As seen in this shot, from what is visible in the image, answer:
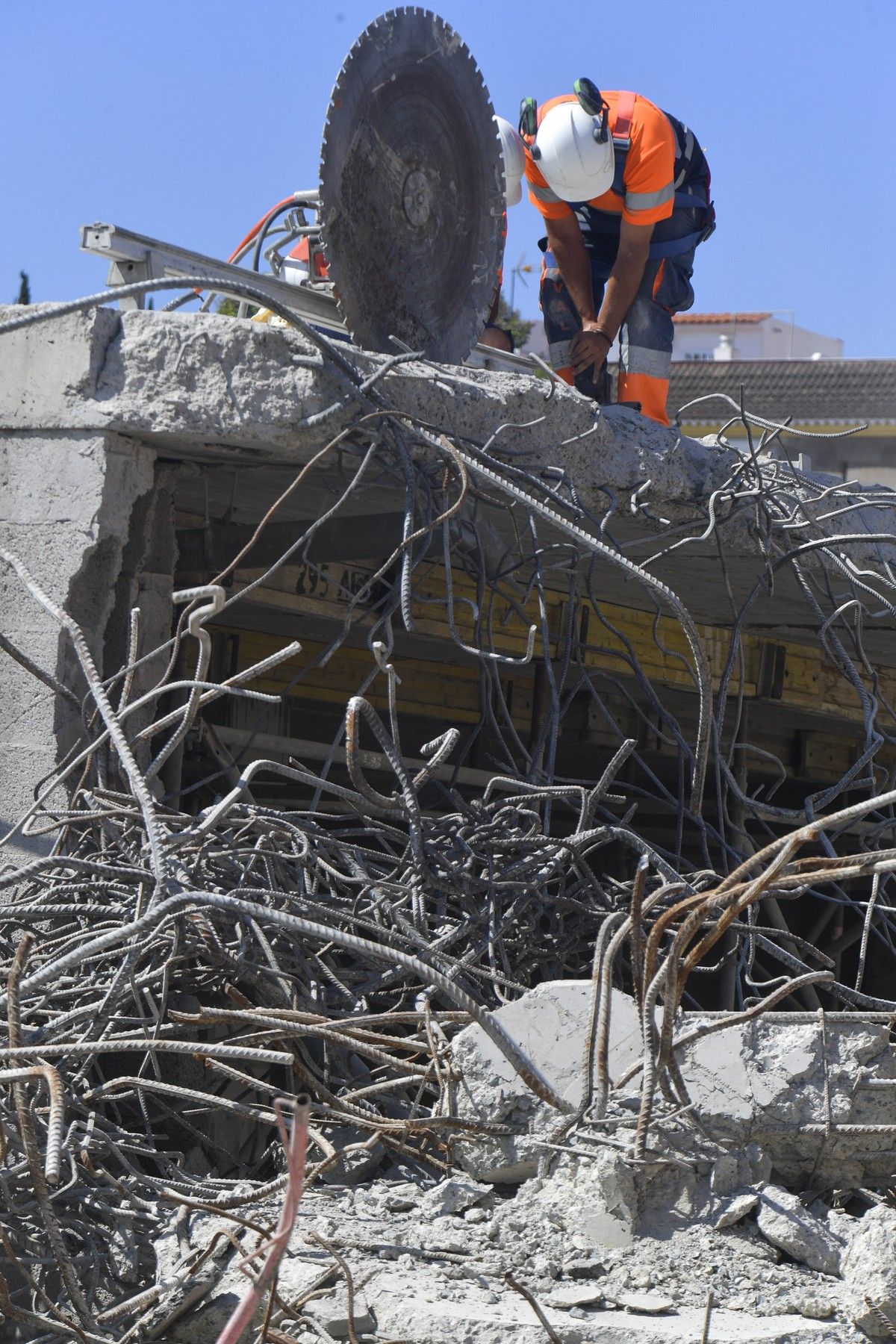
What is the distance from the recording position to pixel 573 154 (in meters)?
5.80

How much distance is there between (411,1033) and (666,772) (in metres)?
5.84

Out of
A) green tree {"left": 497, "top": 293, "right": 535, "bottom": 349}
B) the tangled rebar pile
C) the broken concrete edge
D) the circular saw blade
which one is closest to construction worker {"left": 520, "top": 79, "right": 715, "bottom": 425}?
the circular saw blade

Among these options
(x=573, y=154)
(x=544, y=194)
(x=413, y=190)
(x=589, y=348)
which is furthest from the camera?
(x=544, y=194)

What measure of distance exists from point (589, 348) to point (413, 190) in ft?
3.79

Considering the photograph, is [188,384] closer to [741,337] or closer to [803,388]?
[803,388]

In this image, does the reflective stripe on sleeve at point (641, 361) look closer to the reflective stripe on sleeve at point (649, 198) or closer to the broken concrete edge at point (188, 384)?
the reflective stripe on sleeve at point (649, 198)

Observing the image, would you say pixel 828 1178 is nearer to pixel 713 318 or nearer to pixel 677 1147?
pixel 677 1147

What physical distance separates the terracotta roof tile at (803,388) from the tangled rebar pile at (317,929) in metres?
24.0

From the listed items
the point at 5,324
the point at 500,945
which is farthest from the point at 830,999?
the point at 5,324

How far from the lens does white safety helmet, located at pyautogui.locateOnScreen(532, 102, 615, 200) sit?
18.9ft

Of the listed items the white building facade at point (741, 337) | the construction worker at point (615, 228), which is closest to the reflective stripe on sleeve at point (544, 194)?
the construction worker at point (615, 228)

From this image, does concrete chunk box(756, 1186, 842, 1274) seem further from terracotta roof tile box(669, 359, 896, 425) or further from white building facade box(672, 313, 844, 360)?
white building facade box(672, 313, 844, 360)

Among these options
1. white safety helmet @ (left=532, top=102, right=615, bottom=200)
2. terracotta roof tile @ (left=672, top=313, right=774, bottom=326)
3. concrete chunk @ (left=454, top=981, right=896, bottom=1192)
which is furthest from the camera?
terracotta roof tile @ (left=672, top=313, right=774, bottom=326)

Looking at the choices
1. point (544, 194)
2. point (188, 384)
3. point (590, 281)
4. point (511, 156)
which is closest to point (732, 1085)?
point (188, 384)
